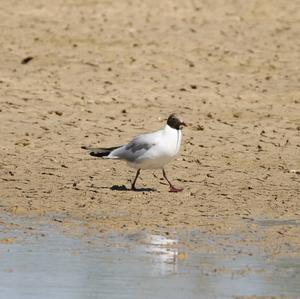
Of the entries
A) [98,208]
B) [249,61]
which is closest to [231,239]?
[98,208]

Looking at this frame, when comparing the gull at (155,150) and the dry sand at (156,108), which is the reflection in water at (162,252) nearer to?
the dry sand at (156,108)

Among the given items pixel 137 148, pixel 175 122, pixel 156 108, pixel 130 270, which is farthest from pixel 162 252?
pixel 156 108

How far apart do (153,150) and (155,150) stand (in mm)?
23

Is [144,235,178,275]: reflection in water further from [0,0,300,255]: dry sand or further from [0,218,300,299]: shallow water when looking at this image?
[0,0,300,255]: dry sand

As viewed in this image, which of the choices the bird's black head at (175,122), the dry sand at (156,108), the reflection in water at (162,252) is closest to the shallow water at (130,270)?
the reflection in water at (162,252)

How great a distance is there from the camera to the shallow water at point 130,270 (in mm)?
7875

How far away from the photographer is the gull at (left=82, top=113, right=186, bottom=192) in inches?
432

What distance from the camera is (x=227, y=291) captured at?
7.89m

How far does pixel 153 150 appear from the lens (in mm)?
11000

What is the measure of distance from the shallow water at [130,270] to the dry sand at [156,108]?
0.55 meters

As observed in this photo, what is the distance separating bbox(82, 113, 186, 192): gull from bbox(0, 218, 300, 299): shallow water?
1.57 meters

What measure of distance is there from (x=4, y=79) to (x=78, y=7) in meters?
4.84

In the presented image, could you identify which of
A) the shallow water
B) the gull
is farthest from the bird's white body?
the shallow water

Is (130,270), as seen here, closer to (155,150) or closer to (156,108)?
(155,150)
